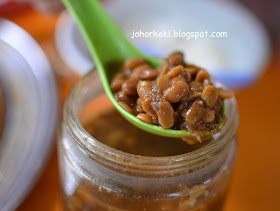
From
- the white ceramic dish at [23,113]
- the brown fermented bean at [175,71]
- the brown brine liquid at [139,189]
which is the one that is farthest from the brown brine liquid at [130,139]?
the white ceramic dish at [23,113]

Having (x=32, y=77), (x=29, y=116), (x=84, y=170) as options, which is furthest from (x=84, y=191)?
(x=32, y=77)

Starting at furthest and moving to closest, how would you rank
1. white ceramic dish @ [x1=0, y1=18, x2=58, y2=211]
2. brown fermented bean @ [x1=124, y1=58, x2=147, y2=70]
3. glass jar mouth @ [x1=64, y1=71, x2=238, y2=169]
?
white ceramic dish @ [x1=0, y1=18, x2=58, y2=211], brown fermented bean @ [x1=124, y1=58, x2=147, y2=70], glass jar mouth @ [x1=64, y1=71, x2=238, y2=169]

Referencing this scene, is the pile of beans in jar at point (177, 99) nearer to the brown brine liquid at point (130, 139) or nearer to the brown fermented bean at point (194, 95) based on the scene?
the brown fermented bean at point (194, 95)

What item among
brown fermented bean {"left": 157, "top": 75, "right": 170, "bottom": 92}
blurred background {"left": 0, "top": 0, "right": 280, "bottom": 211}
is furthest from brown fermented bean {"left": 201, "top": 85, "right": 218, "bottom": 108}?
blurred background {"left": 0, "top": 0, "right": 280, "bottom": 211}

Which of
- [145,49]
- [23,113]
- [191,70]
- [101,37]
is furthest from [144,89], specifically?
[145,49]

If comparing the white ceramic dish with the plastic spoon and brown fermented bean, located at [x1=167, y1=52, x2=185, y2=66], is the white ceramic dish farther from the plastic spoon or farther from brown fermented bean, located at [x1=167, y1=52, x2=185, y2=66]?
brown fermented bean, located at [x1=167, y1=52, x2=185, y2=66]

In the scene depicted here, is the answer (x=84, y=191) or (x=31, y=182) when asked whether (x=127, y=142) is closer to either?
(x=84, y=191)
